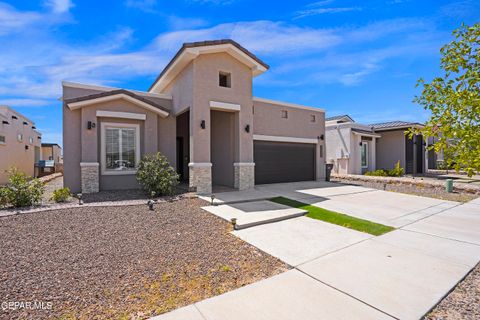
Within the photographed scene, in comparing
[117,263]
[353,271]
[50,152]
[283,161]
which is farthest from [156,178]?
[50,152]

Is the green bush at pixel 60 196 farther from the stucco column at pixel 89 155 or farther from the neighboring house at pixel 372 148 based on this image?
the neighboring house at pixel 372 148

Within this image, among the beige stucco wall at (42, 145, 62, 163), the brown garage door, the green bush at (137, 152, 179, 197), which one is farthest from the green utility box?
the beige stucco wall at (42, 145, 62, 163)

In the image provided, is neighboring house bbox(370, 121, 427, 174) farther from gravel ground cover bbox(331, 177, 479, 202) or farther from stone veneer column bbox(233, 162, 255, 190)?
stone veneer column bbox(233, 162, 255, 190)

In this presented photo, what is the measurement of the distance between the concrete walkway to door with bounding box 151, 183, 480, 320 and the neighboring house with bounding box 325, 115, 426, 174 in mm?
11934

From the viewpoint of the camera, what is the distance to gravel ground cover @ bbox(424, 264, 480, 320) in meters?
2.79

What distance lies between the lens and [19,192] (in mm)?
7258

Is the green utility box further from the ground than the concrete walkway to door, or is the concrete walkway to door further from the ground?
the green utility box

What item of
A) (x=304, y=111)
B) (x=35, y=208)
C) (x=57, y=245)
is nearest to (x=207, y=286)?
(x=57, y=245)

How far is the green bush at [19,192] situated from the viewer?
7117mm

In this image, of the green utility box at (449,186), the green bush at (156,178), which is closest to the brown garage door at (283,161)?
the green bush at (156,178)

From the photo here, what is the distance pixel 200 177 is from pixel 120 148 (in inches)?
153

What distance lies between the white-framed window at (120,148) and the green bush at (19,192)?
265 cm

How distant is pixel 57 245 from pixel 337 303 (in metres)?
5.25

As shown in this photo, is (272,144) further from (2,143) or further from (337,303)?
(2,143)
